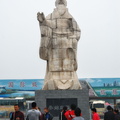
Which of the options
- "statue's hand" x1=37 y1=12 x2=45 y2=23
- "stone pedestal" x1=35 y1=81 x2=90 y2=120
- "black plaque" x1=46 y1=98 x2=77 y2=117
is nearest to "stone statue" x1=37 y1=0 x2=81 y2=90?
"statue's hand" x1=37 y1=12 x2=45 y2=23

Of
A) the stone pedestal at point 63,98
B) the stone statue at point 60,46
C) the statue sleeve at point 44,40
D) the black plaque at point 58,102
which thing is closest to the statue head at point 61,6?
the stone statue at point 60,46

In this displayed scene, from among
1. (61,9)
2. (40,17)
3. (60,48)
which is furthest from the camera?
(61,9)

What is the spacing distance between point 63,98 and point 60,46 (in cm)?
222

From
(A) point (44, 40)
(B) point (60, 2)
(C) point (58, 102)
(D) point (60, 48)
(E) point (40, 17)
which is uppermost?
(B) point (60, 2)

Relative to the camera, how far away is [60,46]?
13.0 metres

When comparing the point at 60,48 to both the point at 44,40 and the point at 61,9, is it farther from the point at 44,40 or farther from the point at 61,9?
the point at 61,9

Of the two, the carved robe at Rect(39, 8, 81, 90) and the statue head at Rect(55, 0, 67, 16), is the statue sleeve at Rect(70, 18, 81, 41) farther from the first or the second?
the statue head at Rect(55, 0, 67, 16)

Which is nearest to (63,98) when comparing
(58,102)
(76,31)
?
(58,102)

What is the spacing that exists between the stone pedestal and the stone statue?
0.37 m

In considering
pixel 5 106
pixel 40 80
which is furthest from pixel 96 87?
pixel 5 106

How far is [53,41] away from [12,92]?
18.3m

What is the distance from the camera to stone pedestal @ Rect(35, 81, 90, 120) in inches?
477

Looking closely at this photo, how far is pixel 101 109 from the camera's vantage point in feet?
75.9

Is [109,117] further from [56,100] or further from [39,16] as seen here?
[39,16]
